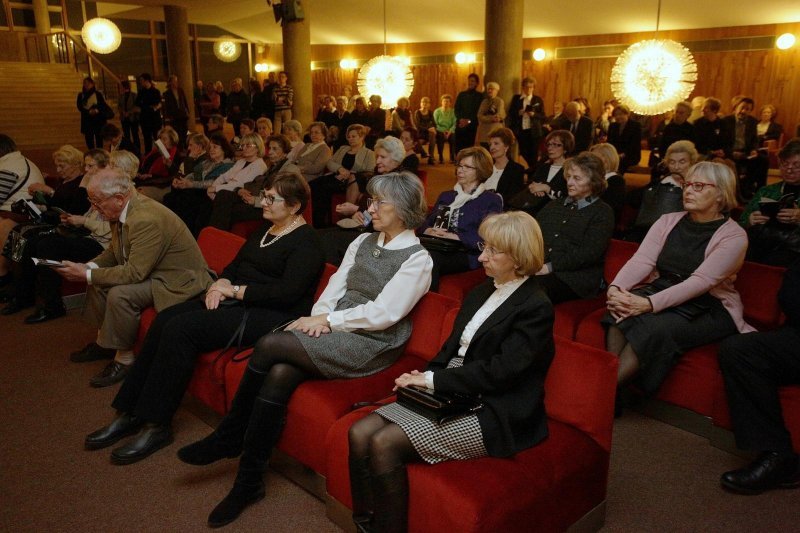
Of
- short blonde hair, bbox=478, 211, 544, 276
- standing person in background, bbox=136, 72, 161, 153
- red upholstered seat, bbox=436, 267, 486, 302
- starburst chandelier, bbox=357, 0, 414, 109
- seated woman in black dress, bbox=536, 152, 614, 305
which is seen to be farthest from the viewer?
standing person in background, bbox=136, 72, 161, 153

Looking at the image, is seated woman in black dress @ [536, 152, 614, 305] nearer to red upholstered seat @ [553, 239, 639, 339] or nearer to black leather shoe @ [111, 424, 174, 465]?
red upholstered seat @ [553, 239, 639, 339]

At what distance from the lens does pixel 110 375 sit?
152 inches

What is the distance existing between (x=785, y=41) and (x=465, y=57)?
7.54 meters

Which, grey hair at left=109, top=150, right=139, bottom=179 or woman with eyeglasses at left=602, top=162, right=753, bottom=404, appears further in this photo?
grey hair at left=109, top=150, right=139, bottom=179

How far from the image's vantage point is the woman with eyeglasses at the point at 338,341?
2643mm

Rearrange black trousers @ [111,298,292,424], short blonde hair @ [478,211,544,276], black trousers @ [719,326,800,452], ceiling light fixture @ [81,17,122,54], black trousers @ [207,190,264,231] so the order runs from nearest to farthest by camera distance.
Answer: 1. short blonde hair @ [478,211,544,276]
2. black trousers @ [719,326,800,452]
3. black trousers @ [111,298,292,424]
4. black trousers @ [207,190,264,231]
5. ceiling light fixture @ [81,17,122,54]

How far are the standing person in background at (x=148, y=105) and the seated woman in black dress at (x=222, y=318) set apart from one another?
1020 cm

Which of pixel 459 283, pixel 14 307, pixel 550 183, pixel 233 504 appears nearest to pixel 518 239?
pixel 233 504

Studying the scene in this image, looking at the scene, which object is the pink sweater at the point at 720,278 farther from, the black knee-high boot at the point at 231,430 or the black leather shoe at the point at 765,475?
the black knee-high boot at the point at 231,430

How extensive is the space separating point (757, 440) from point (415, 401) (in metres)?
1.50

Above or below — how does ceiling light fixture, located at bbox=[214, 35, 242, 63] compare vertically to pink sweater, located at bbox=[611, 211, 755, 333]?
above

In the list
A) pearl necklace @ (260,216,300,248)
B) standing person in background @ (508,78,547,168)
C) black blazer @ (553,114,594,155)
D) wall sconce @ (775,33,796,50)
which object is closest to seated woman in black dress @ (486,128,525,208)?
pearl necklace @ (260,216,300,248)

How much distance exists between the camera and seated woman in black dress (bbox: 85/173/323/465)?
3.04 m

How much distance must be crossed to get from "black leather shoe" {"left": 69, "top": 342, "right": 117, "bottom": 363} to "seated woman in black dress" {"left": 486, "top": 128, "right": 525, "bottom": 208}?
121 inches
